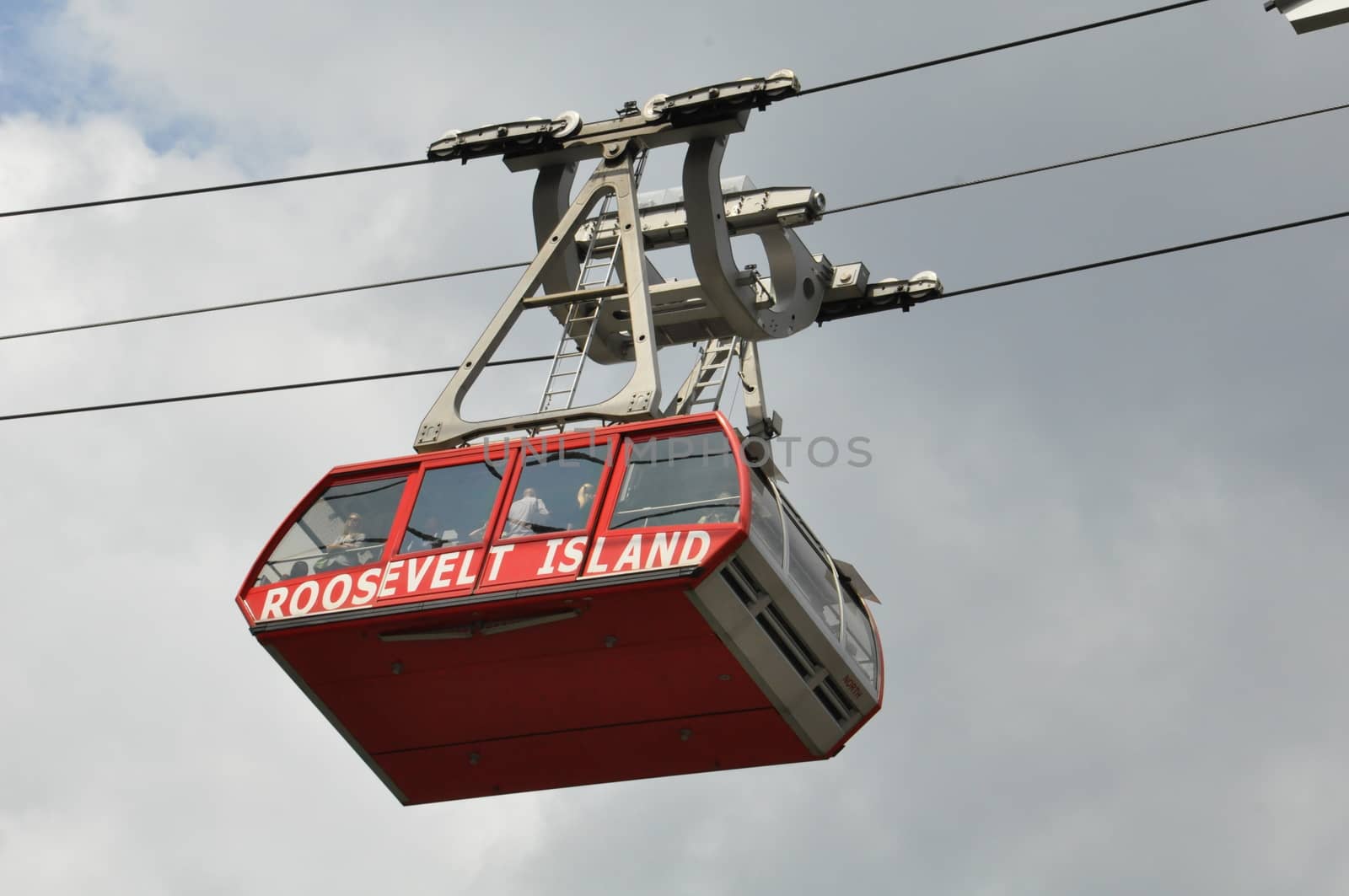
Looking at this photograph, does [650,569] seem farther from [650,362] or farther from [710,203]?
[710,203]

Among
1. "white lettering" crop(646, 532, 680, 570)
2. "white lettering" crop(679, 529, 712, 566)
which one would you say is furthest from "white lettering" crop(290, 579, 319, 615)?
"white lettering" crop(679, 529, 712, 566)

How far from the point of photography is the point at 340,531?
53.8ft

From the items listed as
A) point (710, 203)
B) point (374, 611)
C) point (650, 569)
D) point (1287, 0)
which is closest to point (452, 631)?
point (374, 611)

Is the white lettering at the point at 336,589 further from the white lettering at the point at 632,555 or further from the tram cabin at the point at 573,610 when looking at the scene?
the white lettering at the point at 632,555

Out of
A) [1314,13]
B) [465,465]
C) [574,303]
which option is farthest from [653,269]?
[1314,13]

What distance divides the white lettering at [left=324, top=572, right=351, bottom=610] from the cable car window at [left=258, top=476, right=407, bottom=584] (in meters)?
0.12

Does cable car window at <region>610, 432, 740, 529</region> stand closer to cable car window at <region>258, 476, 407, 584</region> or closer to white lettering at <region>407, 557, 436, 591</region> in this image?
white lettering at <region>407, 557, 436, 591</region>

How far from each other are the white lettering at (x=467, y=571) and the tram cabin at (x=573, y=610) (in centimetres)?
1

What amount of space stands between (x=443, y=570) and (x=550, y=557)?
0.76 meters

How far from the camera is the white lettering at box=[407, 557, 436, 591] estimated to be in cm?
1577

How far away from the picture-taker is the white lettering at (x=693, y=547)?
49.4ft

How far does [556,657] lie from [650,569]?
1225mm

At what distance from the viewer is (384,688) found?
16.6 m

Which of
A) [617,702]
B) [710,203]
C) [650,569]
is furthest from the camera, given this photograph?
[710,203]
